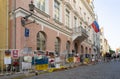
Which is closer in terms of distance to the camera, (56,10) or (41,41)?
(41,41)

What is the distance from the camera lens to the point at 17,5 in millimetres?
18047

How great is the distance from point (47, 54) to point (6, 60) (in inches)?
183

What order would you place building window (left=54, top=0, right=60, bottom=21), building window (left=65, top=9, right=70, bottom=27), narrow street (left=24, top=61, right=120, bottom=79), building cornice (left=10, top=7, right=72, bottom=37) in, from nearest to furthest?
narrow street (left=24, top=61, right=120, bottom=79), building cornice (left=10, top=7, right=72, bottom=37), building window (left=54, top=0, right=60, bottom=21), building window (left=65, top=9, right=70, bottom=27)

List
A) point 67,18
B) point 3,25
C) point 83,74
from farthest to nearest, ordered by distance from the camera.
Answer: point 67,18, point 3,25, point 83,74

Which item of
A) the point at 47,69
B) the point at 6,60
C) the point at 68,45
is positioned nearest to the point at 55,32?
the point at 68,45

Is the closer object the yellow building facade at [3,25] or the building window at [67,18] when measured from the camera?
the yellow building facade at [3,25]

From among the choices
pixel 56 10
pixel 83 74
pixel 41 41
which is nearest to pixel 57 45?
pixel 56 10

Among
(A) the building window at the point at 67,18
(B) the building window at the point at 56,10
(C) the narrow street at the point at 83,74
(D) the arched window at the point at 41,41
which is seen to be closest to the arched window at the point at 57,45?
(B) the building window at the point at 56,10

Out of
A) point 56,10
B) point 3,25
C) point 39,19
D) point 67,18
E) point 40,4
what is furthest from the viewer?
point 67,18

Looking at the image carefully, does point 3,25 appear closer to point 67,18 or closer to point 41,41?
point 41,41

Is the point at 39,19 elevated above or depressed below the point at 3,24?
above

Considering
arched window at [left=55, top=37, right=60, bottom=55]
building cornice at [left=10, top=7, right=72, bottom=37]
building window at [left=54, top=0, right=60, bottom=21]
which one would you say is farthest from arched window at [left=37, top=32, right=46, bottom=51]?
building window at [left=54, top=0, right=60, bottom=21]

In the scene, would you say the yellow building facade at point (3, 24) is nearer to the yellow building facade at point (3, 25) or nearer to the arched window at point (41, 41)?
the yellow building facade at point (3, 25)

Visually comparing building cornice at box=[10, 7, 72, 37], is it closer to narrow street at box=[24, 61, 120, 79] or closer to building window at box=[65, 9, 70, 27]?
building window at box=[65, 9, 70, 27]
